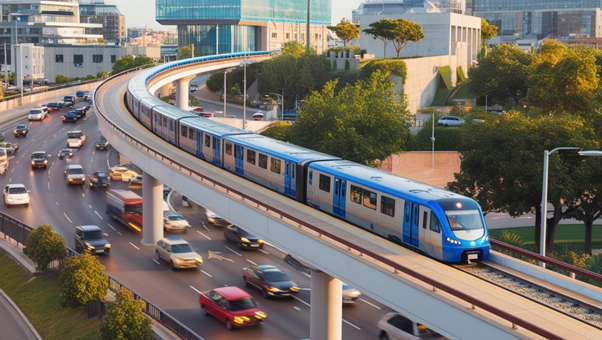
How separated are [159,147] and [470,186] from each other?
2176cm

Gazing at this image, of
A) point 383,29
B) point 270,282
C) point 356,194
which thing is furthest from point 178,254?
point 383,29

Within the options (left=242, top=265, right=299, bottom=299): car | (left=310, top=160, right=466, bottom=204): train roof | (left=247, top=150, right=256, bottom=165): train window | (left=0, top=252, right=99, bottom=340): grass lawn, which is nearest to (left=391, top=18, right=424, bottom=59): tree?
(left=0, top=252, right=99, bottom=340): grass lawn

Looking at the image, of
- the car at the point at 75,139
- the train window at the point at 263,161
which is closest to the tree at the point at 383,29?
the car at the point at 75,139

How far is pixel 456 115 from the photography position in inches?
3829

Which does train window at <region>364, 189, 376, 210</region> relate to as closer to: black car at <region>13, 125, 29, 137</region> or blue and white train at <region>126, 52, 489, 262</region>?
blue and white train at <region>126, 52, 489, 262</region>

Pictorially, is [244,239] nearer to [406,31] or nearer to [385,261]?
[385,261]

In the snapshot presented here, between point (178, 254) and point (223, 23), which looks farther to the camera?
point (223, 23)

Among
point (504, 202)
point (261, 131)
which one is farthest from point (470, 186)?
point (261, 131)

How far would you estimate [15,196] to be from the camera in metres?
58.3

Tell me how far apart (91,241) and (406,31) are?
79389 millimetres

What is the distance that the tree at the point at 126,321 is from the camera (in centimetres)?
3219

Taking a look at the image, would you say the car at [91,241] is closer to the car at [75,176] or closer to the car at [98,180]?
the car at [98,180]

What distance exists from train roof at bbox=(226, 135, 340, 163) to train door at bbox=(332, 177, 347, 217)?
340 centimetres

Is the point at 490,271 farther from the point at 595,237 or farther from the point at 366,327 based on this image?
the point at 595,237
